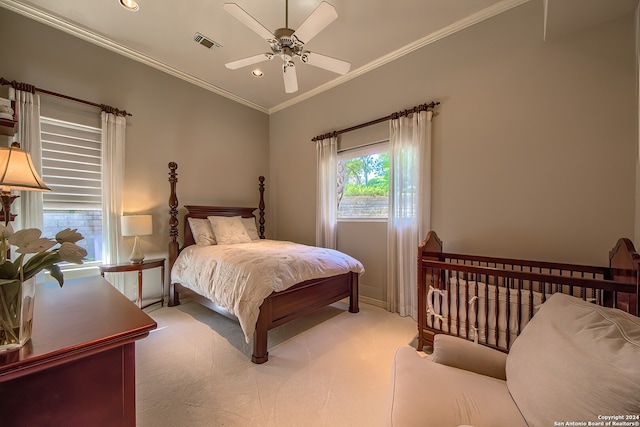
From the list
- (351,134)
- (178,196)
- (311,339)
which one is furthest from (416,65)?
(178,196)

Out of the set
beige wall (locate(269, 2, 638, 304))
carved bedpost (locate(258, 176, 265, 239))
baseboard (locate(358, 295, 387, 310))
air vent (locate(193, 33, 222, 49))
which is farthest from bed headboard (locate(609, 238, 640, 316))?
carved bedpost (locate(258, 176, 265, 239))

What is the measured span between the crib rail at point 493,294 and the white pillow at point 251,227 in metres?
2.61

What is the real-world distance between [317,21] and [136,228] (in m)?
2.80

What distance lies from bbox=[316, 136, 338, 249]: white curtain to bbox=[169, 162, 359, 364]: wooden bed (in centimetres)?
87

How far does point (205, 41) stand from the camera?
9.18ft

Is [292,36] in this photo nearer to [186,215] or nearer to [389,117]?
[389,117]

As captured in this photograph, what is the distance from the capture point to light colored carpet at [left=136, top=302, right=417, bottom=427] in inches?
58.1

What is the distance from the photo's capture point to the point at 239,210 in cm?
410

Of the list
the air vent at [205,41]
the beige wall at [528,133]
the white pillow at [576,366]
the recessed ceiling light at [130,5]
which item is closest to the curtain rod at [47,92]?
the recessed ceiling light at [130,5]

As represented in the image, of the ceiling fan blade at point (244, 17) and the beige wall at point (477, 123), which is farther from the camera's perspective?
the beige wall at point (477, 123)

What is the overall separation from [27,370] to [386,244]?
3.09 metres

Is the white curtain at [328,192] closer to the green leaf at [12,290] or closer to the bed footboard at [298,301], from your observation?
the bed footboard at [298,301]

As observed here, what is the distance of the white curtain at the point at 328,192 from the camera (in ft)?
12.0

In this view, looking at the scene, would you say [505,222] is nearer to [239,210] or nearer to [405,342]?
[405,342]
